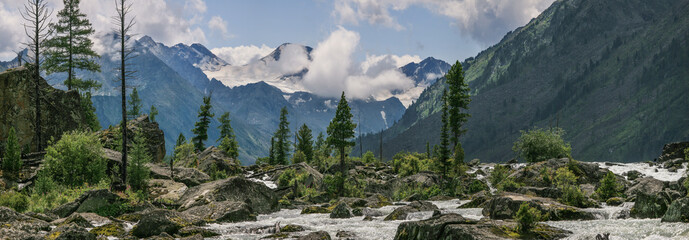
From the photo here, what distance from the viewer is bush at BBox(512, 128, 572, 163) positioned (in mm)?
67250

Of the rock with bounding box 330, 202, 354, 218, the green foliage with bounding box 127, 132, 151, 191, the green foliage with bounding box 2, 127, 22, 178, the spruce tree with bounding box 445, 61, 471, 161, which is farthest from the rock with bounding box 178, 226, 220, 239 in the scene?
the spruce tree with bounding box 445, 61, 471, 161

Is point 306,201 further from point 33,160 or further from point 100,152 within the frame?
point 33,160

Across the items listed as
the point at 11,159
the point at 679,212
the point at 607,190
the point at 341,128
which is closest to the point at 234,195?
the point at 11,159

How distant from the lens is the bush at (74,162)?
36500 mm

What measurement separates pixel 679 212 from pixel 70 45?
228 feet

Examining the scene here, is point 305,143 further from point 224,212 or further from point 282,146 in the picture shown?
point 224,212

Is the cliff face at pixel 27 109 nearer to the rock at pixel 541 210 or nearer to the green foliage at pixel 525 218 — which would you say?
the rock at pixel 541 210

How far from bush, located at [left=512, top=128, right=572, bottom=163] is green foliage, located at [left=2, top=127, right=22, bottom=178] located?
65.0 meters

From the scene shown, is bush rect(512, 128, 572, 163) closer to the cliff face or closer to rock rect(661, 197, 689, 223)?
rock rect(661, 197, 689, 223)

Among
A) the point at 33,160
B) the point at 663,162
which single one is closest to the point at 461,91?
the point at 663,162

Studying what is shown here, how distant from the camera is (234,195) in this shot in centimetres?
3512

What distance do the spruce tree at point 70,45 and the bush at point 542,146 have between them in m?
66.5

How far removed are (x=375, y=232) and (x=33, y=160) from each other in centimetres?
3693

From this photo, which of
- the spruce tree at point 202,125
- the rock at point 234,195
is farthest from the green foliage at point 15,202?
the spruce tree at point 202,125
